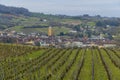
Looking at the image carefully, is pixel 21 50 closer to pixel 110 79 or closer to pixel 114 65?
pixel 114 65

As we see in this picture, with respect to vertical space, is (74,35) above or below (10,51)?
below

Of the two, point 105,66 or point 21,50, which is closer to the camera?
point 105,66

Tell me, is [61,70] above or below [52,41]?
above

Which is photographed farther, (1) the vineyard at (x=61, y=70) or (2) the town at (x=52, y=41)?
(2) the town at (x=52, y=41)

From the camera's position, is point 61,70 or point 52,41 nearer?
point 61,70

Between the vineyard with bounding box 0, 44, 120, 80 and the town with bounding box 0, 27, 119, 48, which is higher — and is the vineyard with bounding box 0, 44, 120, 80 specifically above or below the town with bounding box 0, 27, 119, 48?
above

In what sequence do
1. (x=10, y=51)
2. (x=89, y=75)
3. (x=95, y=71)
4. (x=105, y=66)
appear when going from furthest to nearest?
(x=10, y=51) < (x=105, y=66) < (x=95, y=71) < (x=89, y=75)

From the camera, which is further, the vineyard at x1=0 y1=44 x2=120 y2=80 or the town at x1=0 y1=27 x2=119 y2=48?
the town at x1=0 y1=27 x2=119 y2=48

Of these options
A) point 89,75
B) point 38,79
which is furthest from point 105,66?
point 38,79

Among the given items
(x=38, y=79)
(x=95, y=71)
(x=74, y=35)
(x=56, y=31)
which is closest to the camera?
(x=38, y=79)

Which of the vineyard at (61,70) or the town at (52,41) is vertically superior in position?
the vineyard at (61,70)

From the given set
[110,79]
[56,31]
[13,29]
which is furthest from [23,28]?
[110,79]
